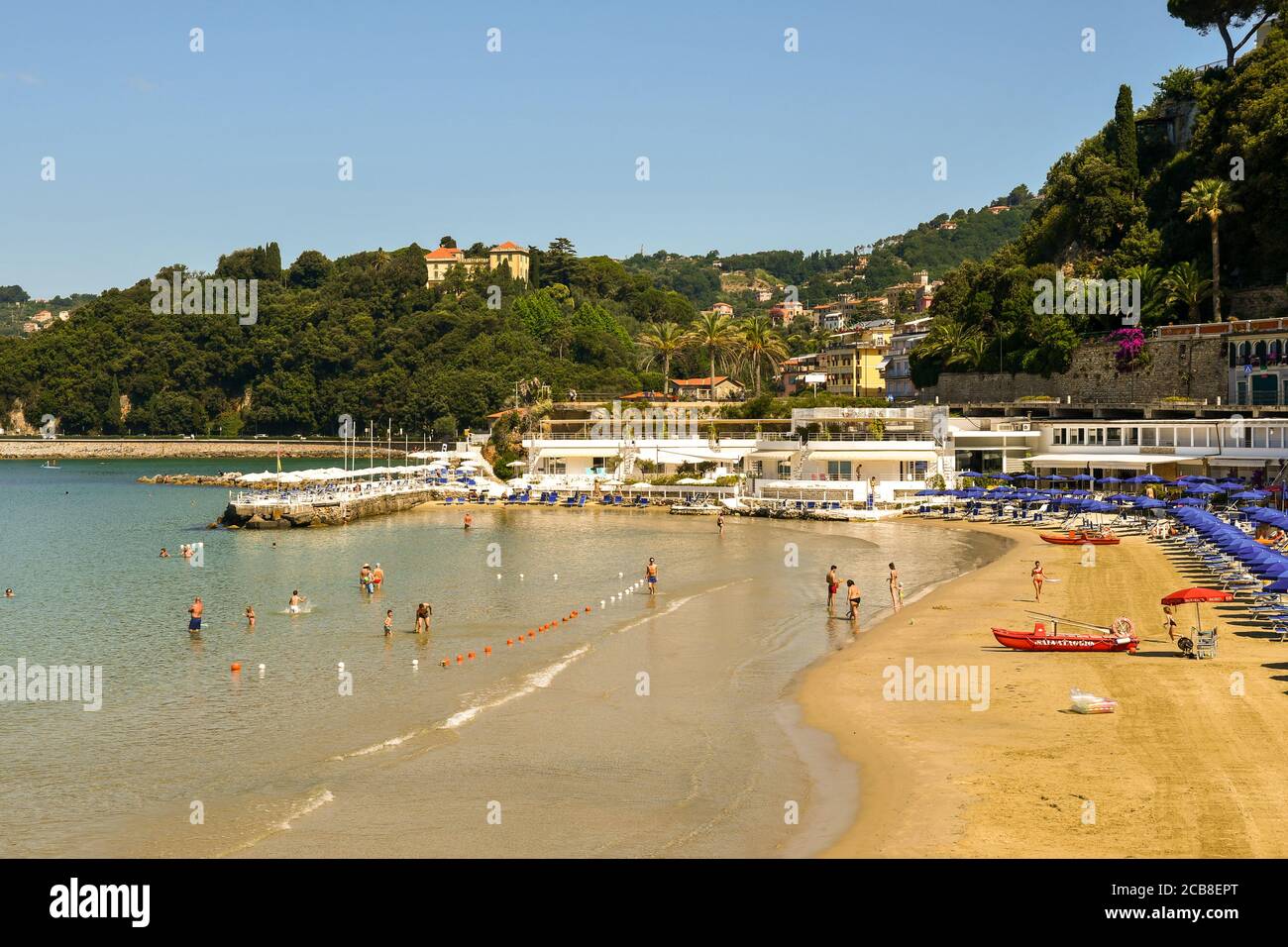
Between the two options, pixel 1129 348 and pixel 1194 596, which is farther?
pixel 1129 348

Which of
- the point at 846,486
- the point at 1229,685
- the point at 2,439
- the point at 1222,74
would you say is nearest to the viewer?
the point at 1229,685

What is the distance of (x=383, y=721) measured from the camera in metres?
25.1

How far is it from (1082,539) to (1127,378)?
127ft

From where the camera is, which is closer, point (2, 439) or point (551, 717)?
point (551, 717)

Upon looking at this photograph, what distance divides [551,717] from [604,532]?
4276 cm

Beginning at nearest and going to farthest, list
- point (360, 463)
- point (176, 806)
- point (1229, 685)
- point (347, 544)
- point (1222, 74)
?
1. point (176, 806)
2. point (1229, 685)
3. point (347, 544)
4. point (1222, 74)
5. point (360, 463)

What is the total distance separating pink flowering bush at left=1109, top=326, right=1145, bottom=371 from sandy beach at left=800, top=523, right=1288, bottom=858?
55.7 m

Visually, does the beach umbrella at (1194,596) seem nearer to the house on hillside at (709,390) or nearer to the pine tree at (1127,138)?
the pine tree at (1127,138)

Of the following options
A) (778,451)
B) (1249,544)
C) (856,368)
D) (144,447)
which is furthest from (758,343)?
(144,447)

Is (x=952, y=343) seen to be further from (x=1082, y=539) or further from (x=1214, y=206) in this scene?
(x=1082, y=539)

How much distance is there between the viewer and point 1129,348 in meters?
84.6
